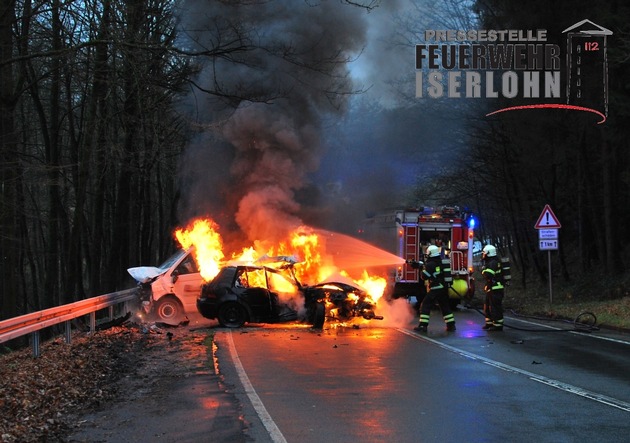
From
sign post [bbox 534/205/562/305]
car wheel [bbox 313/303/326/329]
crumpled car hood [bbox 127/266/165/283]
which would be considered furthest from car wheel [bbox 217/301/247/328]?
sign post [bbox 534/205/562/305]

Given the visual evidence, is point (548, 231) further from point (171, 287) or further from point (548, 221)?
point (171, 287)

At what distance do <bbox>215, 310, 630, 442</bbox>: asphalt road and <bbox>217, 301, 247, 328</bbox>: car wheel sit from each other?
4.28 ft

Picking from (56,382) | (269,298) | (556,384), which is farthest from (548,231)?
(56,382)

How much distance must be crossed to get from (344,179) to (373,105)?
362 cm

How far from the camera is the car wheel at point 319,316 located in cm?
1401

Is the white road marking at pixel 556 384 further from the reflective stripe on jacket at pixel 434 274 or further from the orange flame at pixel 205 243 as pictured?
the orange flame at pixel 205 243

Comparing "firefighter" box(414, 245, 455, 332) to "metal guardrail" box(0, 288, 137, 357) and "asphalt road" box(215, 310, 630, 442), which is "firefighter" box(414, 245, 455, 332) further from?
"metal guardrail" box(0, 288, 137, 357)

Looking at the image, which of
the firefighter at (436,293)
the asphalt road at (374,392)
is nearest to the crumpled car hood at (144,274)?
the asphalt road at (374,392)

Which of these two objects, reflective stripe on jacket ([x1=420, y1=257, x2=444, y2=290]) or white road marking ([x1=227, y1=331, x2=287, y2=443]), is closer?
white road marking ([x1=227, y1=331, x2=287, y2=443])

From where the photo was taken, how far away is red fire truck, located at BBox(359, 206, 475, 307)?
2003 centimetres

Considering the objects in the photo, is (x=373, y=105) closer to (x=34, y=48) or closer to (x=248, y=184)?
(x=248, y=184)

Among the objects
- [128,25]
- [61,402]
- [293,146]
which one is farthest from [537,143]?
[61,402]

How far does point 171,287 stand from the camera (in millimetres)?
15938

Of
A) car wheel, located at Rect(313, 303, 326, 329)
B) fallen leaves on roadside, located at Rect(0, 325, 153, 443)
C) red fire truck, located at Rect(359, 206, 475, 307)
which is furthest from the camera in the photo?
red fire truck, located at Rect(359, 206, 475, 307)
